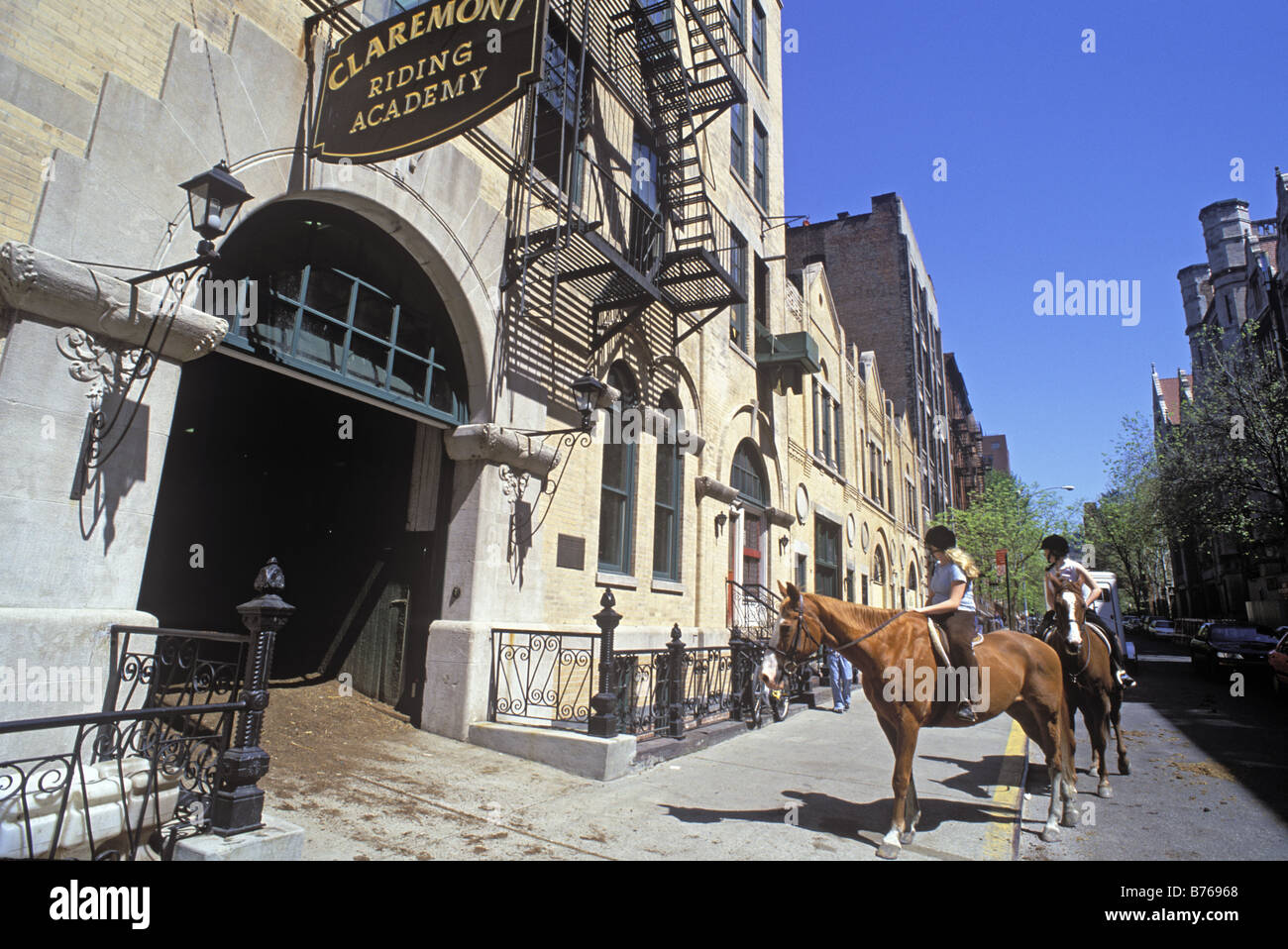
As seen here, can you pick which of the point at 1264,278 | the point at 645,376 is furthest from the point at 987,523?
the point at 645,376

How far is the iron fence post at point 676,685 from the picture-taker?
8.93 meters

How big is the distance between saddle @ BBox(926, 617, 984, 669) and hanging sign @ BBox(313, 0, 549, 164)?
5.93 m

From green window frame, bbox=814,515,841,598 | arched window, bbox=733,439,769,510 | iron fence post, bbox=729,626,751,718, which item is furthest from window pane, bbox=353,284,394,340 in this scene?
green window frame, bbox=814,515,841,598

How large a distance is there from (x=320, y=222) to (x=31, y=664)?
512 cm

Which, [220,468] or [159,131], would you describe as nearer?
[159,131]

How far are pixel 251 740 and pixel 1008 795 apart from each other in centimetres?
686

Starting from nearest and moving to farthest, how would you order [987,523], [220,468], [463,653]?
[463,653] → [220,468] → [987,523]

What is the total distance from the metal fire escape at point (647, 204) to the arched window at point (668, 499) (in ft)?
6.19

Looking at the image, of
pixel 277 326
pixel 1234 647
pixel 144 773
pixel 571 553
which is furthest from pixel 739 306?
pixel 1234 647

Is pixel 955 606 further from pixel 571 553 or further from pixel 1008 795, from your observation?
pixel 571 553

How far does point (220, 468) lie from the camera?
10969mm

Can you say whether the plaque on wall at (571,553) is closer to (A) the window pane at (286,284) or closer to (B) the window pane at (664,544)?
(B) the window pane at (664,544)

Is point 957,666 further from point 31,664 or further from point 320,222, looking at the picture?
point 320,222

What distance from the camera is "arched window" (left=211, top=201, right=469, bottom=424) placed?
6.82 meters
